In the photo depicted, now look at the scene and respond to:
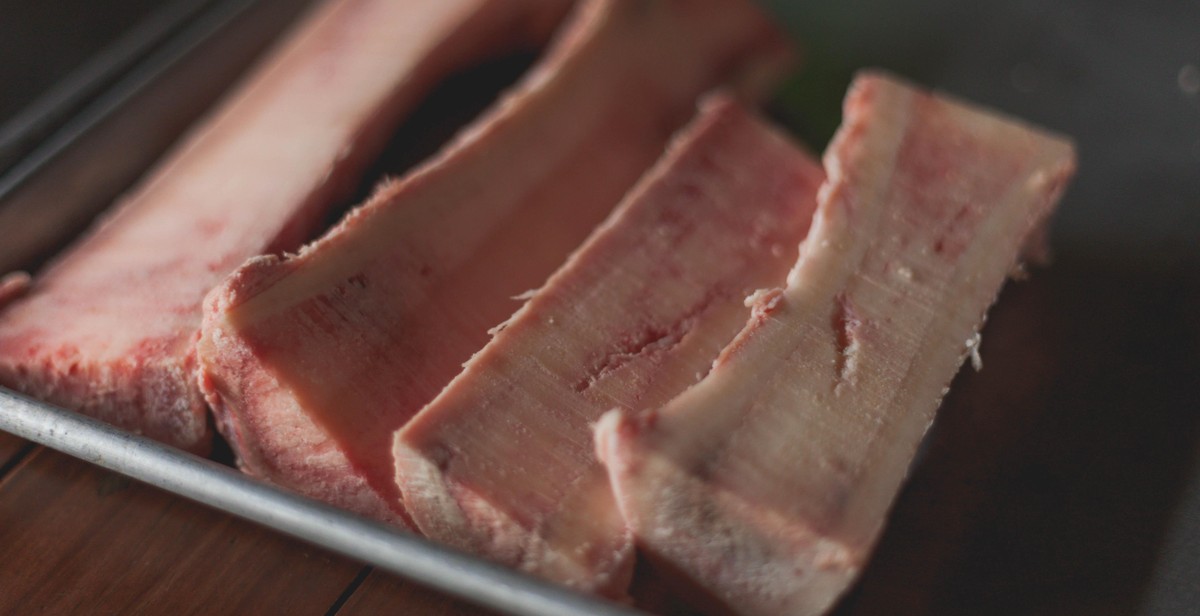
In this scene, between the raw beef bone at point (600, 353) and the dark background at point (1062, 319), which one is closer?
the raw beef bone at point (600, 353)

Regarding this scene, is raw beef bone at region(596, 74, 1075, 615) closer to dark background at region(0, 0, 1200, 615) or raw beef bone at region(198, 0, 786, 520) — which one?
dark background at region(0, 0, 1200, 615)

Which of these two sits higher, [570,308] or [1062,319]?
[570,308]

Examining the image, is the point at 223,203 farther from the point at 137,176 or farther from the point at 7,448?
the point at 7,448

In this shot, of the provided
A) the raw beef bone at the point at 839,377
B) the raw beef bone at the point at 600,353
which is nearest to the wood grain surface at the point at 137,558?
the raw beef bone at the point at 600,353

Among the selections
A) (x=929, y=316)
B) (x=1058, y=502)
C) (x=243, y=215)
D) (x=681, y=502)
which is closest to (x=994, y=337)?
(x=1058, y=502)

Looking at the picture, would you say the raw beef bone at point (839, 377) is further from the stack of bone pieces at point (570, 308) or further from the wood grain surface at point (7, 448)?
the wood grain surface at point (7, 448)

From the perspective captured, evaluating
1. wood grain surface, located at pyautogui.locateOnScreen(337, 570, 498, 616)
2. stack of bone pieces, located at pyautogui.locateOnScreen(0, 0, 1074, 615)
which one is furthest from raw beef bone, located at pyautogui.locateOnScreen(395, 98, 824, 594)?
wood grain surface, located at pyautogui.locateOnScreen(337, 570, 498, 616)

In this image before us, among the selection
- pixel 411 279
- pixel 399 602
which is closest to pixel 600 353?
pixel 411 279
